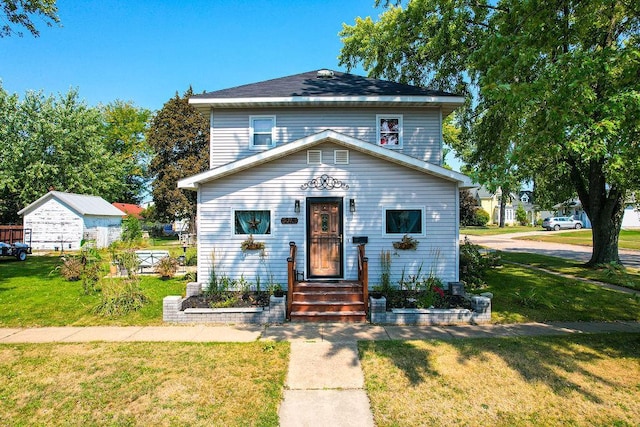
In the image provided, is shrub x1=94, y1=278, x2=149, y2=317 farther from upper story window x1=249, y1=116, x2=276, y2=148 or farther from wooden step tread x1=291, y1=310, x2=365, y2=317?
upper story window x1=249, y1=116, x2=276, y2=148

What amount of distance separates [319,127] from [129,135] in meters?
43.9

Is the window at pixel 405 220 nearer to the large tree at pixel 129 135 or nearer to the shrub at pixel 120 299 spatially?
the shrub at pixel 120 299

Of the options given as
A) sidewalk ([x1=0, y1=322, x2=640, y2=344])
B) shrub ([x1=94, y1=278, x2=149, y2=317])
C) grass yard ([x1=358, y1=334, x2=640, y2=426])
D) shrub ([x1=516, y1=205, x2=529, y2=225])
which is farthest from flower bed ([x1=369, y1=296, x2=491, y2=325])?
shrub ([x1=516, y1=205, x2=529, y2=225])

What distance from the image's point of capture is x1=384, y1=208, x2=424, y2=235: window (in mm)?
10102

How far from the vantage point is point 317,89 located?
1215 centimetres

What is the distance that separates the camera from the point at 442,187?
10086mm

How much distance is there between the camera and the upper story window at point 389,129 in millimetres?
11859

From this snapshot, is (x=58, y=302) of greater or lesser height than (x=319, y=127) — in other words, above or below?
below

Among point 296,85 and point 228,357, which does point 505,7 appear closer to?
point 296,85

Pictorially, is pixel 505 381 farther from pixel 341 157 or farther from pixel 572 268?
pixel 572 268

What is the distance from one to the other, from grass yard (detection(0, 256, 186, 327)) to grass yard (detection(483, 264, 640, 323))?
346 inches

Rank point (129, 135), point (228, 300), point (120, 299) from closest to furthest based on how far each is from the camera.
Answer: point (228, 300) → point (120, 299) → point (129, 135)

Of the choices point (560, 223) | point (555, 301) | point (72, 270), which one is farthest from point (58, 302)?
point (560, 223)

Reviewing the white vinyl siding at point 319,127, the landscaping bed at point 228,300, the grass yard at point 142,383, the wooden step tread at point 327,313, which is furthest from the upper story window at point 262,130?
the grass yard at point 142,383
